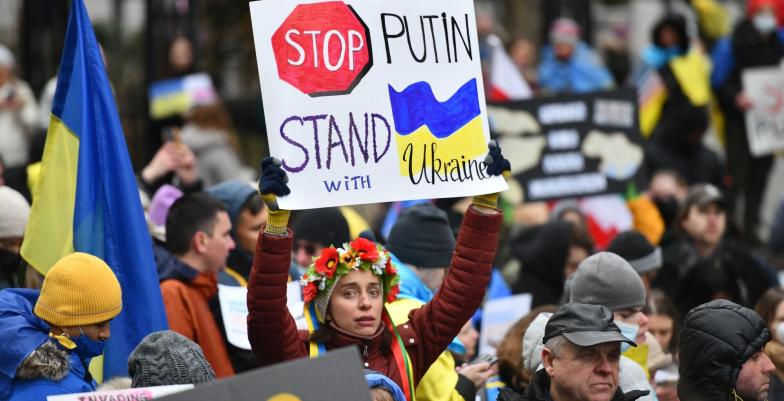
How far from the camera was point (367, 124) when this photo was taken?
246 inches

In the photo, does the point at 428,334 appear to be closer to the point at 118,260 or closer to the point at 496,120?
the point at 118,260

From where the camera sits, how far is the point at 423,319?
20.6ft

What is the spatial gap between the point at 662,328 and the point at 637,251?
0.60 metres

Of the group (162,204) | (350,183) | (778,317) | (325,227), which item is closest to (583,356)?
(350,183)

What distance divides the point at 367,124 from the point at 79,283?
4.34 ft

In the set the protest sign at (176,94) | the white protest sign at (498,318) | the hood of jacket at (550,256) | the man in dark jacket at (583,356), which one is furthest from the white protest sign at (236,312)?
the protest sign at (176,94)

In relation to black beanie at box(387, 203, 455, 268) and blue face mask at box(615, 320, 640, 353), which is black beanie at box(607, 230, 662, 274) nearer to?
black beanie at box(387, 203, 455, 268)

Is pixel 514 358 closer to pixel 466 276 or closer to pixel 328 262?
pixel 466 276

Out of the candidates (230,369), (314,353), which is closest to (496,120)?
(230,369)

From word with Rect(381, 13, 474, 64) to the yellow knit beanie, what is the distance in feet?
4.96

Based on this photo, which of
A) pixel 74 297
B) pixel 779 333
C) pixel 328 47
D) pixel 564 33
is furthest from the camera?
pixel 564 33

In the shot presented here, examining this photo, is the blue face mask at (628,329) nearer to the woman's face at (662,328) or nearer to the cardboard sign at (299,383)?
the woman's face at (662,328)

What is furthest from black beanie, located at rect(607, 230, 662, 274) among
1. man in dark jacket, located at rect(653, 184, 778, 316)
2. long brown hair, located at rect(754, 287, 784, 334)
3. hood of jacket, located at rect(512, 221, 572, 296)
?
man in dark jacket, located at rect(653, 184, 778, 316)

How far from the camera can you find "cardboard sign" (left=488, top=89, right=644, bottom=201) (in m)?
11.6
